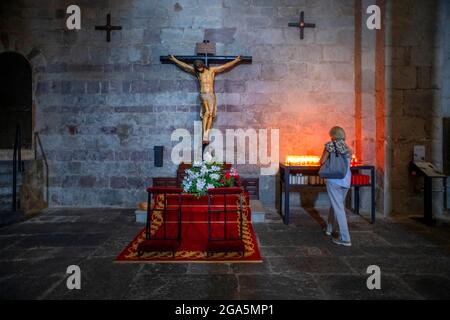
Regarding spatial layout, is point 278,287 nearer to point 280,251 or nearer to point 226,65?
point 280,251

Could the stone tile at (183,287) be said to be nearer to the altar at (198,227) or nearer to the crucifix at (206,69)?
the altar at (198,227)

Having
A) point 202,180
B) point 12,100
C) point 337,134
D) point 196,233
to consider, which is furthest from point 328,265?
point 12,100

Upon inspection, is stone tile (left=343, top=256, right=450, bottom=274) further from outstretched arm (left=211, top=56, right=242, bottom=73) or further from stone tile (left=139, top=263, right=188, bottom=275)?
outstretched arm (left=211, top=56, right=242, bottom=73)

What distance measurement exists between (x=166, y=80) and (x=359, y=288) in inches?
215

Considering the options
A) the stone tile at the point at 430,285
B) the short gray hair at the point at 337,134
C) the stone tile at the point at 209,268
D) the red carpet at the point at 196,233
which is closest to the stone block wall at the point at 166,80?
the red carpet at the point at 196,233

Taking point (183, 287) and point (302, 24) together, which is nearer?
point (183, 287)

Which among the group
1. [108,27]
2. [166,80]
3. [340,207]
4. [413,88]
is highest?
[108,27]

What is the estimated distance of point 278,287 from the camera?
2.96 meters

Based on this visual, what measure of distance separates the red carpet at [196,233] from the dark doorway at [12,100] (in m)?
5.50

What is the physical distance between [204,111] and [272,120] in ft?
4.88

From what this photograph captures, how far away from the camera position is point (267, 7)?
6.83m

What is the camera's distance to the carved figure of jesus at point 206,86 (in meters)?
6.38

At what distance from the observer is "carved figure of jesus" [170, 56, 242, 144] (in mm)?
6375

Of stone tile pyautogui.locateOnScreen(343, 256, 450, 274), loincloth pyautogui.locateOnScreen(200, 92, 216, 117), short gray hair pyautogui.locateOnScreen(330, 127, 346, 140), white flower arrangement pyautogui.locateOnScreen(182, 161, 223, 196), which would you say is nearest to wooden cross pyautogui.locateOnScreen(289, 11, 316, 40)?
loincloth pyautogui.locateOnScreen(200, 92, 216, 117)
